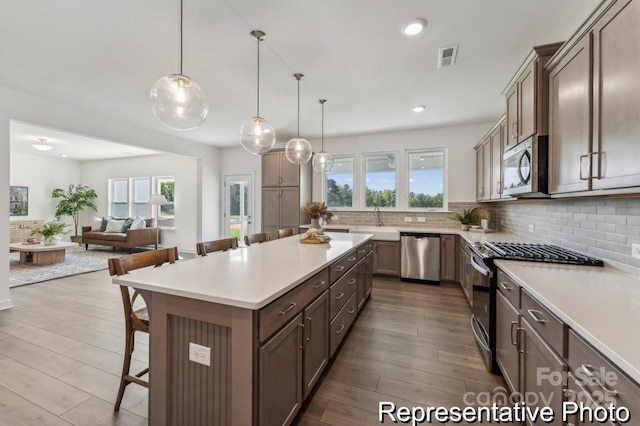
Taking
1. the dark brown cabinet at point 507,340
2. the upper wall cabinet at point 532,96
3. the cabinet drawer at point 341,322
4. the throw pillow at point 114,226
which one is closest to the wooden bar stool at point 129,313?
the cabinet drawer at point 341,322

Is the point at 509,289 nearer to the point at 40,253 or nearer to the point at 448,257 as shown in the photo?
the point at 448,257

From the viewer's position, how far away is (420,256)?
177 inches

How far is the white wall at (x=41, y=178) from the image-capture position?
805 cm

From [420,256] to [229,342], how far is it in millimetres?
3847

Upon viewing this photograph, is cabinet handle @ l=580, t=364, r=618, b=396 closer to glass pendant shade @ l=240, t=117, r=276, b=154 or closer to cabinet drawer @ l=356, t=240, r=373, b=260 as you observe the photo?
cabinet drawer @ l=356, t=240, r=373, b=260

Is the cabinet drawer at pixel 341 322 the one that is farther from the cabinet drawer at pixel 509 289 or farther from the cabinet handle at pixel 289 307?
the cabinet drawer at pixel 509 289

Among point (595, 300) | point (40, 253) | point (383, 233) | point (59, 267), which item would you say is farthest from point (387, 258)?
point (40, 253)

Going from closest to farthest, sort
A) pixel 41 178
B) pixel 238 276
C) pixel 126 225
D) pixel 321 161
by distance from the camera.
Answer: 1. pixel 238 276
2. pixel 321 161
3. pixel 126 225
4. pixel 41 178

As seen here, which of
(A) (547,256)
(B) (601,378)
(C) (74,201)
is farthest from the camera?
(C) (74,201)

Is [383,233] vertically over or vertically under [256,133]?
under

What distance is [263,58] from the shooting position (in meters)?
2.78

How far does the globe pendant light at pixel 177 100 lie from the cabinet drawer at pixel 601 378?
7.86ft

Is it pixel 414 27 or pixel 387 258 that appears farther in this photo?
pixel 387 258

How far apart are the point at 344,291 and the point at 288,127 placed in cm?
372
